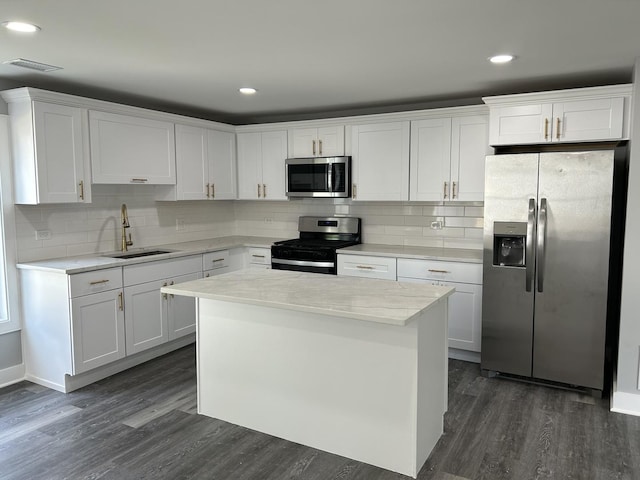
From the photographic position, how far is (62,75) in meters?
3.46

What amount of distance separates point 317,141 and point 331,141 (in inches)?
6.3

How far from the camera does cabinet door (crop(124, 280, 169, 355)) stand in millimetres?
3902

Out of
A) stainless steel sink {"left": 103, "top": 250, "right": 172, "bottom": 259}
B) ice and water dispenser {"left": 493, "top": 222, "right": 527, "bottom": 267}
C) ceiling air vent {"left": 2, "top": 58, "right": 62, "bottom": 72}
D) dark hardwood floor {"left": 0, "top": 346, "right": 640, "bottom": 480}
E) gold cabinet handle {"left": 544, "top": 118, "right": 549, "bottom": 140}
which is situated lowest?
dark hardwood floor {"left": 0, "top": 346, "right": 640, "bottom": 480}

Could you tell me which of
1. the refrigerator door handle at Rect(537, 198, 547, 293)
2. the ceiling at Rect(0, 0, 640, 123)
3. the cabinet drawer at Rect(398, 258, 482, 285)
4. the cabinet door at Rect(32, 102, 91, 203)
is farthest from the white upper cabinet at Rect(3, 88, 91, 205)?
the refrigerator door handle at Rect(537, 198, 547, 293)

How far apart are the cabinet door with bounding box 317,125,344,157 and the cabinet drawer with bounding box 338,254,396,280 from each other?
1.05 metres

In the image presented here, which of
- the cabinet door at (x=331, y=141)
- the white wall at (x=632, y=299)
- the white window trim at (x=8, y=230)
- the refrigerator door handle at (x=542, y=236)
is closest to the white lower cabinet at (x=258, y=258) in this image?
the cabinet door at (x=331, y=141)

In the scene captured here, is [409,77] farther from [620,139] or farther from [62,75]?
[62,75]

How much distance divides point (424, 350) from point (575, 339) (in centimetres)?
164

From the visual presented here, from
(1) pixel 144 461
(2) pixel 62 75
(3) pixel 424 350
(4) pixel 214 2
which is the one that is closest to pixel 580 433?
(3) pixel 424 350

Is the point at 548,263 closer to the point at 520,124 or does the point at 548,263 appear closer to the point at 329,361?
the point at 520,124

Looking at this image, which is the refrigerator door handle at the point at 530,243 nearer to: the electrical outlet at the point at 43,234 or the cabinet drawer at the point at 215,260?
the cabinet drawer at the point at 215,260

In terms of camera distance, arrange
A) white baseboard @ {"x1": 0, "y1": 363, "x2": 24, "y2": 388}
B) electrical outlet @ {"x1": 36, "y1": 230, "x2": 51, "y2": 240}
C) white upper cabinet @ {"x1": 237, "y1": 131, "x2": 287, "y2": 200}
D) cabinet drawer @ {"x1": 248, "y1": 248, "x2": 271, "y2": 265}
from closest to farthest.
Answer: white baseboard @ {"x1": 0, "y1": 363, "x2": 24, "y2": 388} → electrical outlet @ {"x1": 36, "y1": 230, "x2": 51, "y2": 240} → cabinet drawer @ {"x1": 248, "y1": 248, "x2": 271, "y2": 265} → white upper cabinet @ {"x1": 237, "y1": 131, "x2": 287, "y2": 200}

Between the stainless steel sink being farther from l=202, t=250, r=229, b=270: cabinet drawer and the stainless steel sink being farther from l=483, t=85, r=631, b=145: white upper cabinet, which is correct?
l=483, t=85, r=631, b=145: white upper cabinet

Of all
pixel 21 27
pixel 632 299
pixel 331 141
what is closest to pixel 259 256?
pixel 331 141
